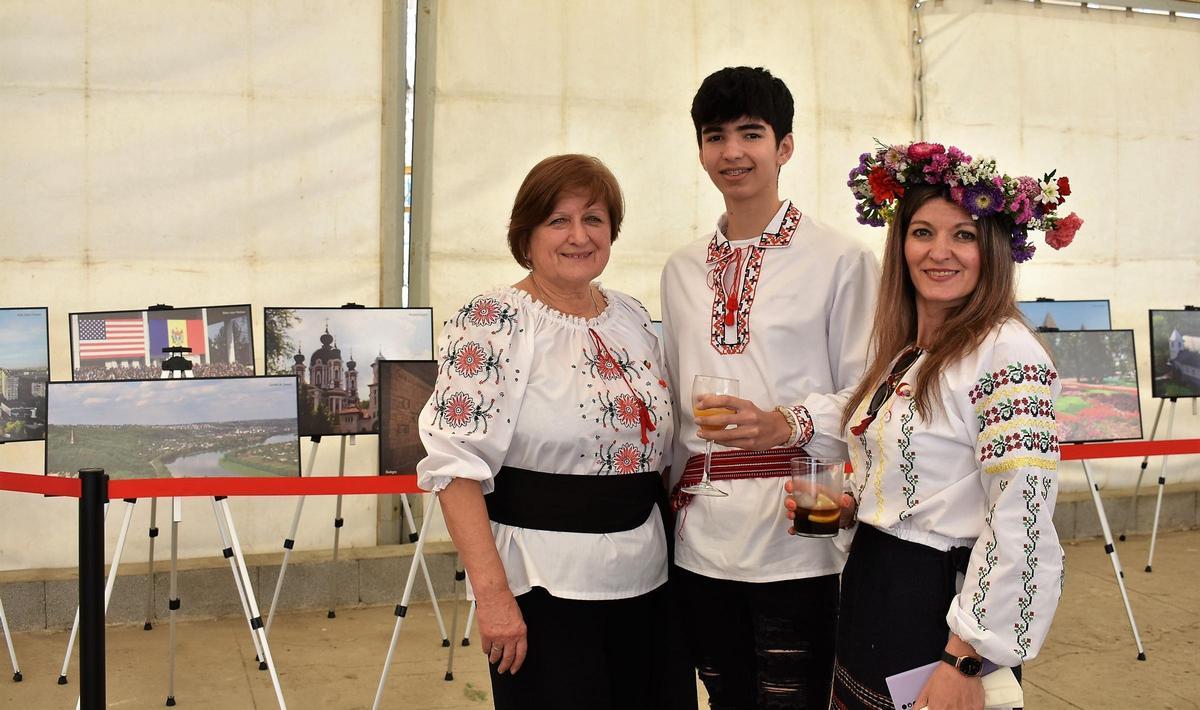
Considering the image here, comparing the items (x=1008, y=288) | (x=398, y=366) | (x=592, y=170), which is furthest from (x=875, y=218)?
(x=398, y=366)

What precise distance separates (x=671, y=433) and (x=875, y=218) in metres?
0.62

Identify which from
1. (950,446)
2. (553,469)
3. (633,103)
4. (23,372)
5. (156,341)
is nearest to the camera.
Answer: (950,446)

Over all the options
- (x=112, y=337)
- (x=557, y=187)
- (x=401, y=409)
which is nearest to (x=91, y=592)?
(x=557, y=187)

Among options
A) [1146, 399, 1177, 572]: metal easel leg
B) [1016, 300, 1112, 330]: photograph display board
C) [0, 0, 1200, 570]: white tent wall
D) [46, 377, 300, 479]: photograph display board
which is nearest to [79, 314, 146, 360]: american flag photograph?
[0, 0, 1200, 570]: white tent wall

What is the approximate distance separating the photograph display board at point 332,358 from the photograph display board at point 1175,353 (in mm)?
4510

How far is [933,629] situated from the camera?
6.10 ft

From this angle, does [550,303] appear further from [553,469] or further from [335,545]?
[335,545]

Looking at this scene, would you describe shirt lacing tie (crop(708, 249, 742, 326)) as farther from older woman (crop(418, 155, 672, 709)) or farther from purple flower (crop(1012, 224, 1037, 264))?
purple flower (crop(1012, 224, 1037, 264))

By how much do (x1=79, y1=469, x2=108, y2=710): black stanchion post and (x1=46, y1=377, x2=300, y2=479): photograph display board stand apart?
1.35 meters

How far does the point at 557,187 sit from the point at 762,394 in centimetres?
61

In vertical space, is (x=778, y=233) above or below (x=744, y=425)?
above

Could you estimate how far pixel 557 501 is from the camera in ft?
7.02

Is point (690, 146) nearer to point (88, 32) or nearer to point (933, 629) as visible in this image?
point (88, 32)

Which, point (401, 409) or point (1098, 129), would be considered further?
point (1098, 129)
